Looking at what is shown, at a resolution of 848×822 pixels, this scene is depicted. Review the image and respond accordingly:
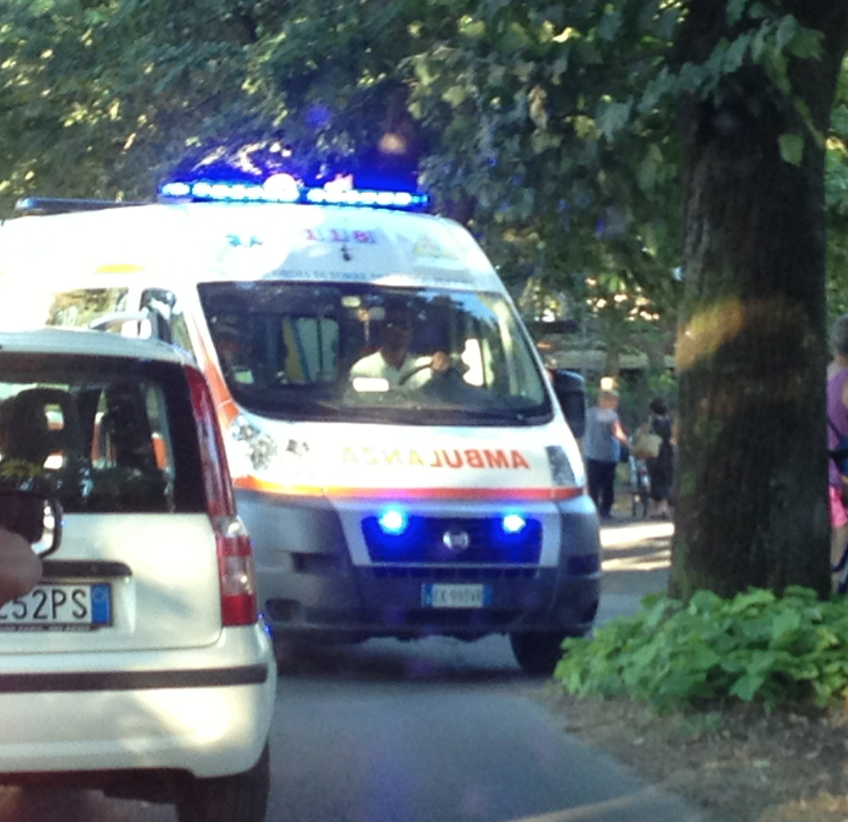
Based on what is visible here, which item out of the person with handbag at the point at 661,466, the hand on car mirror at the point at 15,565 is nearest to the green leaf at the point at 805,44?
the hand on car mirror at the point at 15,565

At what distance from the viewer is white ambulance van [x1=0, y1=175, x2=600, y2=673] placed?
10.3m

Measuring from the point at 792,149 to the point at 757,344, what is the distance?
4.10ft

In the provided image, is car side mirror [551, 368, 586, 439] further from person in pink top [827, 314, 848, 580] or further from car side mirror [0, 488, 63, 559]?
car side mirror [0, 488, 63, 559]

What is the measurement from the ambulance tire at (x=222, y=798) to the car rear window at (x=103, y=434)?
33.4 inches

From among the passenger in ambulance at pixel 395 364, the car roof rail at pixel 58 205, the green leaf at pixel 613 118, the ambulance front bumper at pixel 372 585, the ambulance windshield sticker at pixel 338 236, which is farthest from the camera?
the car roof rail at pixel 58 205

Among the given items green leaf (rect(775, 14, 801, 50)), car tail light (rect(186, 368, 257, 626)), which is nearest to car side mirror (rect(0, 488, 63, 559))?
car tail light (rect(186, 368, 257, 626))

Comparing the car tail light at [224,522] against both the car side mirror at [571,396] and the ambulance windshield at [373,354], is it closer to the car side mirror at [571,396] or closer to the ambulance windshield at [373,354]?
the ambulance windshield at [373,354]

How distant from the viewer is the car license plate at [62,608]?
5.77 meters

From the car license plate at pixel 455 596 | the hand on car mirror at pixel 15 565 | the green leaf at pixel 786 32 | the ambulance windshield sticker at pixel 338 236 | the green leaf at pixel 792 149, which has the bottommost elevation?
the car license plate at pixel 455 596

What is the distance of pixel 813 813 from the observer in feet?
21.6

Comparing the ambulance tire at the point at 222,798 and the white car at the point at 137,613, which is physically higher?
the white car at the point at 137,613

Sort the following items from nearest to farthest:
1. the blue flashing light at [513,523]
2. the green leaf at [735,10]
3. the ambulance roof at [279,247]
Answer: the green leaf at [735,10] < the blue flashing light at [513,523] < the ambulance roof at [279,247]

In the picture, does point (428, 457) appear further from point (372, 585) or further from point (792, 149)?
point (792, 149)

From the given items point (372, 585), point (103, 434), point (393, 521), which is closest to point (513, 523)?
point (393, 521)
